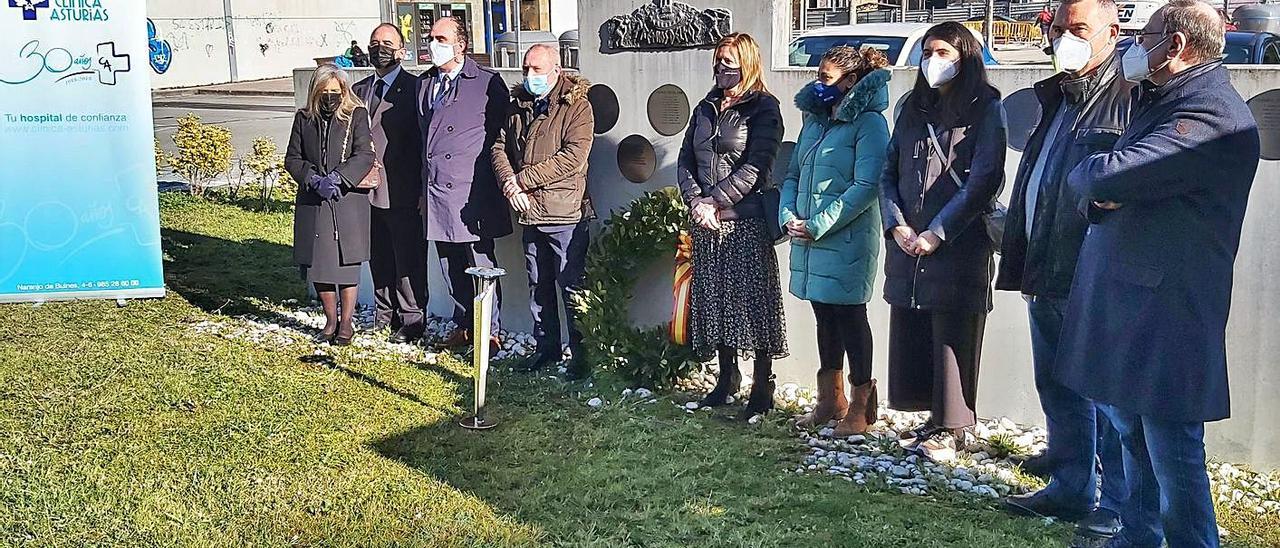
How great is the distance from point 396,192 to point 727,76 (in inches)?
95.4

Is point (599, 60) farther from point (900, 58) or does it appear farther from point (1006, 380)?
point (900, 58)

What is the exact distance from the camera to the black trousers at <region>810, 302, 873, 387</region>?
17.5ft

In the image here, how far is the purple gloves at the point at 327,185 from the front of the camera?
6758 mm

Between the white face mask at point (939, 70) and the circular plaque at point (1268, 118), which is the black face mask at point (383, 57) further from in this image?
the circular plaque at point (1268, 118)

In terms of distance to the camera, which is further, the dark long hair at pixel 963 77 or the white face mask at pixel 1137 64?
the dark long hair at pixel 963 77

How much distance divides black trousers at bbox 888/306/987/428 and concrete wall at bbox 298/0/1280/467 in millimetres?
373

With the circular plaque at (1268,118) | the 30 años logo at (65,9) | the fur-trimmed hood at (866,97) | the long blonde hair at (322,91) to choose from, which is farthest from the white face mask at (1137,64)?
the 30 años logo at (65,9)

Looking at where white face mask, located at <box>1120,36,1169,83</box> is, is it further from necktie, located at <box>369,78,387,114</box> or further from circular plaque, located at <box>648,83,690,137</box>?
necktie, located at <box>369,78,387,114</box>

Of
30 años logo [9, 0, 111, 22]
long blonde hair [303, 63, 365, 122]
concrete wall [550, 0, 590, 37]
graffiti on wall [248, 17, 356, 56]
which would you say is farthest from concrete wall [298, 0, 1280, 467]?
graffiti on wall [248, 17, 356, 56]

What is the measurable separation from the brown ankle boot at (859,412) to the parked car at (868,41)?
Answer: 474 cm

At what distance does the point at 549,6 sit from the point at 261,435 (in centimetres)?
1929

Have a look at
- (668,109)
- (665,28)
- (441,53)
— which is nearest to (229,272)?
(441,53)

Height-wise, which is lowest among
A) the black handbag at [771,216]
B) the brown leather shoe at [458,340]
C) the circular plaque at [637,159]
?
the brown leather shoe at [458,340]

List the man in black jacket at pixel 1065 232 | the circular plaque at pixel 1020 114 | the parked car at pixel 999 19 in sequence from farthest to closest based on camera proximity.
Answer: the parked car at pixel 999 19 < the circular plaque at pixel 1020 114 < the man in black jacket at pixel 1065 232
